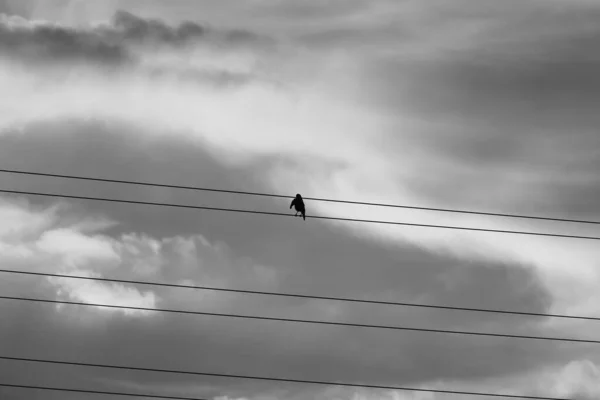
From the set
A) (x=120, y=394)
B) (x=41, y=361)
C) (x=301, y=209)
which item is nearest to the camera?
(x=41, y=361)

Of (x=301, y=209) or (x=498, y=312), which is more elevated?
(x=301, y=209)

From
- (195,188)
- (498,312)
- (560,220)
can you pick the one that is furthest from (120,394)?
(560,220)

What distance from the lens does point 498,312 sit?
1110 inches

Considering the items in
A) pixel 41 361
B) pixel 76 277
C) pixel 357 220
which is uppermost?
pixel 357 220

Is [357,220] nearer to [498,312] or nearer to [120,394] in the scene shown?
[498,312]

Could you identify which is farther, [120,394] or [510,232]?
[120,394]

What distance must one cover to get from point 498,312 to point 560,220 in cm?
432

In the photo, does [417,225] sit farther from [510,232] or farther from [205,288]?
[205,288]

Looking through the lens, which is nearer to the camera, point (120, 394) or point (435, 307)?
point (435, 307)

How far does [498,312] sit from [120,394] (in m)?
17.9

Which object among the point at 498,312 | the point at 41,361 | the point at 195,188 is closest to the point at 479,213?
the point at 498,312

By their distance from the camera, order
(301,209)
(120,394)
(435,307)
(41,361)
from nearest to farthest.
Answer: (41,361)
(435,307)
(120,394)
(301,209)

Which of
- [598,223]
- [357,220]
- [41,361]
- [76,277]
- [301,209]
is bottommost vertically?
[41,361]

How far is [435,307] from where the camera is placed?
30.2m
